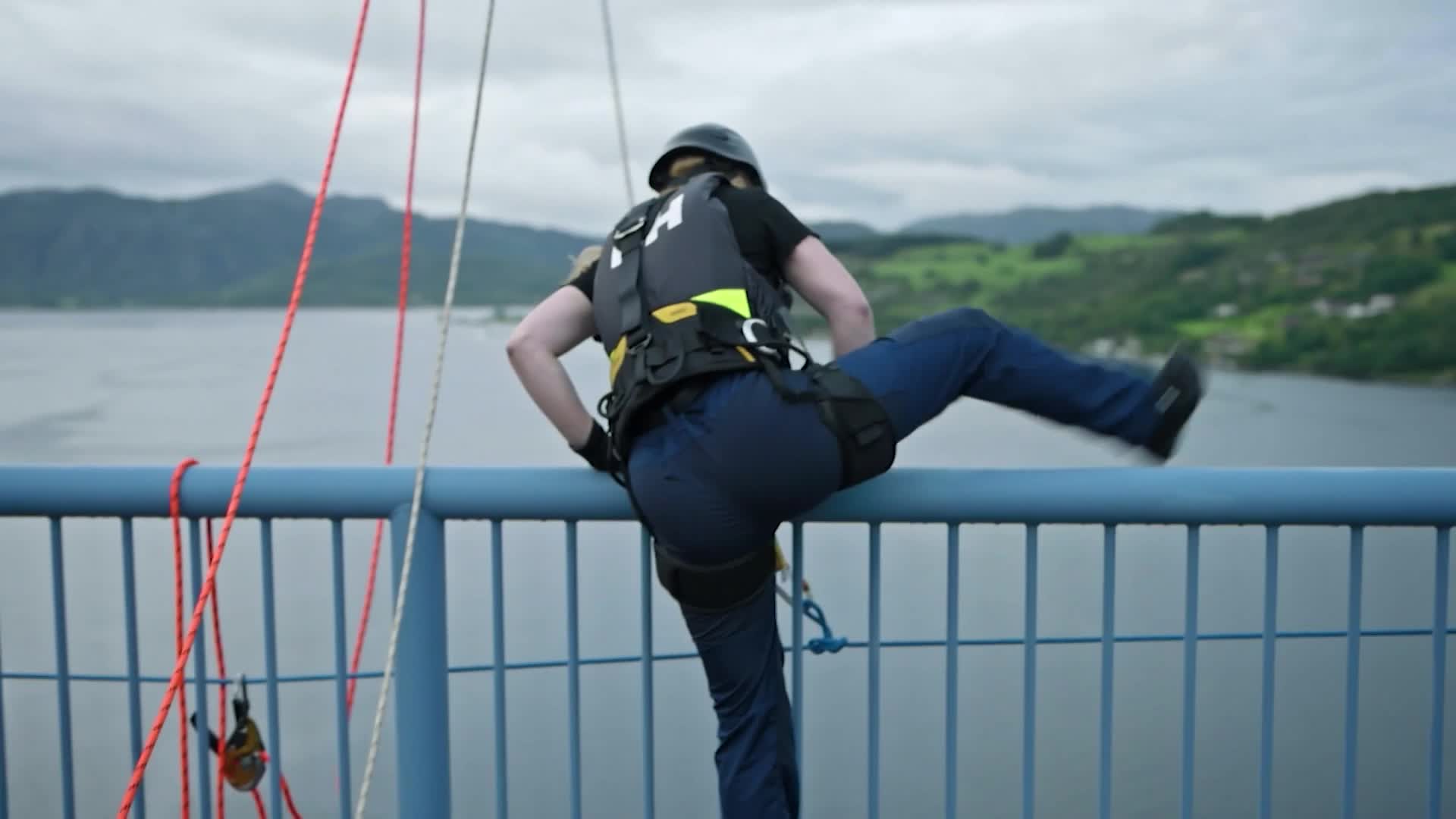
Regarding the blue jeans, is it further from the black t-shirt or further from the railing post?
the railing post

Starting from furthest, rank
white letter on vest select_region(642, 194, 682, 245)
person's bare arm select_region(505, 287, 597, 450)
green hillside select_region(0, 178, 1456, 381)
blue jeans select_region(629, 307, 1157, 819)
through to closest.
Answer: green hillside select_region(0, 178, 1456, 381)
person's bare arm select_region(505, 287, 597, 450)
white letter on vest select_region(642, 194, 682, 245)
blue jeans select_region(629, 307, 1157, 819)

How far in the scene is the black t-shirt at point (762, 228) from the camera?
6.54 feet

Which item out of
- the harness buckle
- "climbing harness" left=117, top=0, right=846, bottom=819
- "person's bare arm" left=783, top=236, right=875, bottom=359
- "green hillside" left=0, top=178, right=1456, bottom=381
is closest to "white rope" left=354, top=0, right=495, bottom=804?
"climbing harness" left=117, top=0, right=846, bottom=819

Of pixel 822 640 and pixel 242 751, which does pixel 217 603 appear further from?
pixel 822 640

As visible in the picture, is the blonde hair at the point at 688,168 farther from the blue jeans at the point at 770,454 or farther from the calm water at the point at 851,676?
the calm water at the point at 851,676

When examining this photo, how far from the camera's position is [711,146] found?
2.20 meters

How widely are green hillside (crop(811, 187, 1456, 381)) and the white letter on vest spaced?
55.5 m

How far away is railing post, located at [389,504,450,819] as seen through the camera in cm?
196

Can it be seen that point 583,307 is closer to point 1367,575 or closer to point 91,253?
point 1367,575

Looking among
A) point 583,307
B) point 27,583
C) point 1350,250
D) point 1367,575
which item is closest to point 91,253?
point 27,583

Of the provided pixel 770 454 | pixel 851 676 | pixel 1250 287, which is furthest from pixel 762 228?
pixel 1250 287

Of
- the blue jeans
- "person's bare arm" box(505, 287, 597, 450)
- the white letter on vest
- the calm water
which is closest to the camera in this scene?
the blue jeans

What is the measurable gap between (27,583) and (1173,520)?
35.0 meters

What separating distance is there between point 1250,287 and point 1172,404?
7408cm
